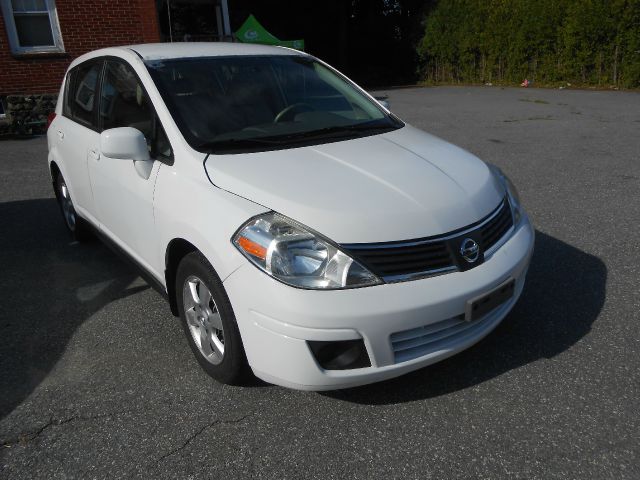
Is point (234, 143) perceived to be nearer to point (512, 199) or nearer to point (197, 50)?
point (197, 50)

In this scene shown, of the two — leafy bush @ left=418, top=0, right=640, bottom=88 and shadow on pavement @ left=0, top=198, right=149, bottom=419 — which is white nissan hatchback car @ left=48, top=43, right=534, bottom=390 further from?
leafy bush @ left=418, top=0, right=640, bottom=88

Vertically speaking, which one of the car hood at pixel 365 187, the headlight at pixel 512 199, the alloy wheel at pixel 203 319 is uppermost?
the car hood at pixel 365 187

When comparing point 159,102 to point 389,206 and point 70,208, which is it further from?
point 70,208

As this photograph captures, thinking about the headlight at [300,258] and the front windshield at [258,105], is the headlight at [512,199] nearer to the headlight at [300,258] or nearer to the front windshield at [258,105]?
the front windshield at [258,105]

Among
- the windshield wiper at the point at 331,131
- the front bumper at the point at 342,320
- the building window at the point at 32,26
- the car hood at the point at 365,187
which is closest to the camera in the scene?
the front bumper at the point at 342,320

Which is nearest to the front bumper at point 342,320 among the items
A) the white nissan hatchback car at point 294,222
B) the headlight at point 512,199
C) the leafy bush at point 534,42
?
the white nissan hatchback car at point 294,222

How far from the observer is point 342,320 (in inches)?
82.7

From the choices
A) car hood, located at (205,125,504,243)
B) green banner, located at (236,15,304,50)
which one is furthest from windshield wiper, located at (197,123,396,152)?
green banner, located at (236,15,304,50)

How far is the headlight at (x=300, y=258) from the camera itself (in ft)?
7.07

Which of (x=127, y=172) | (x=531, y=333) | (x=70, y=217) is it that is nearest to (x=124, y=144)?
(x=127, y=172)

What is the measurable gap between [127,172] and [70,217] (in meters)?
1.87

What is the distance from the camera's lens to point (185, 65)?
3234 mm

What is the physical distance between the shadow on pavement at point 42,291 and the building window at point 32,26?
24.0 ft

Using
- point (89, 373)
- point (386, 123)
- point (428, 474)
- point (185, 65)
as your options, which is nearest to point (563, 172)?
point (386, 123)
